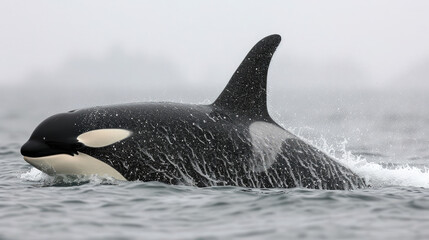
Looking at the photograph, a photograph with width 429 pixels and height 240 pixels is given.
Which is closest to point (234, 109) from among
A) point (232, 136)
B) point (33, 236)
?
point (232, 136)

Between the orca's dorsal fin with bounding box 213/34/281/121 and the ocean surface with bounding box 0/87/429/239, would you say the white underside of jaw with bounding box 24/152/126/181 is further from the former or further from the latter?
the orca's dorsal fin with bounding box 213/34/281/121

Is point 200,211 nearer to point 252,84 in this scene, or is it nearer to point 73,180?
point 252,84

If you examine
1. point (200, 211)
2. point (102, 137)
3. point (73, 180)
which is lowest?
point (200, 211)

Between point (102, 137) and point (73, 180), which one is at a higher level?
point (102, 137)

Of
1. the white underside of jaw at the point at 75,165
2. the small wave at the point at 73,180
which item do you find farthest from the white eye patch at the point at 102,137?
the small wave at the point at 73,180

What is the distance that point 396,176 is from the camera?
50.8ft

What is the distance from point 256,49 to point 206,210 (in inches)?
142

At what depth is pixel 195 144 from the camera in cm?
1341

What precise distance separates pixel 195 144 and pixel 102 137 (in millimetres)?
1668

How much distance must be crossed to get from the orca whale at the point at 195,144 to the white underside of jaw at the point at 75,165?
0.02 metres

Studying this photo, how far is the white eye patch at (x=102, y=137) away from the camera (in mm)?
13531

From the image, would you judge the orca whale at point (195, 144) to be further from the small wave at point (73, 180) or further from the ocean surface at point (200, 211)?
the ocean surface at point (200, 211)

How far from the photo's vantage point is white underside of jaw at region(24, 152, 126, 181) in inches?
533

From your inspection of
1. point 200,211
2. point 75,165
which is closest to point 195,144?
point 75,165
